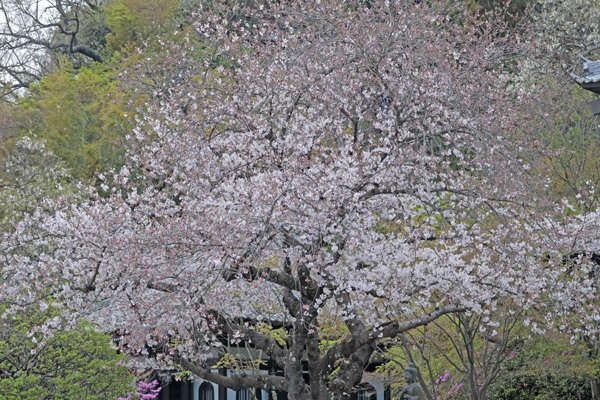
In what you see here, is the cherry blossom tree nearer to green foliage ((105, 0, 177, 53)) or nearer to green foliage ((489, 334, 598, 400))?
green foliage ((489, 334, 598, 400))

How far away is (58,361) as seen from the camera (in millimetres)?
10820

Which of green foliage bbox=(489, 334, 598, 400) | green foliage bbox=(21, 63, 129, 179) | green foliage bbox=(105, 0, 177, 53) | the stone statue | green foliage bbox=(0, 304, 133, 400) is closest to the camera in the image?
the stone statue

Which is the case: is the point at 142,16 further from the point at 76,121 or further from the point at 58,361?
the point at 58,361

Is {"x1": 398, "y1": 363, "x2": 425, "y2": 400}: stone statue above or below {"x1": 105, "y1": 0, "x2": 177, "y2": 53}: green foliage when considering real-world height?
below

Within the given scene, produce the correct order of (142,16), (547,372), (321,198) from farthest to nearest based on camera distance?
(142,16)
(547,372)
(321,198)

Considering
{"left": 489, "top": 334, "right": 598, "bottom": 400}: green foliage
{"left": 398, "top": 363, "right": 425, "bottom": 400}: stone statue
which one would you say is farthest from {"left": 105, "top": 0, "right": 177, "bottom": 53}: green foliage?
{"left": 398, "top": 363, "right": 425, "bottom": 400}: stone statue

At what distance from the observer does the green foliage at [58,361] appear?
415 inches

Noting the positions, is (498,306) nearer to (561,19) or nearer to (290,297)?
(290,297)

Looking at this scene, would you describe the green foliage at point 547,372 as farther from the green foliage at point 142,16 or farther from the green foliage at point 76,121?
the green foliage at point 142,16

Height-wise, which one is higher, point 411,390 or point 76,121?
point 76,121

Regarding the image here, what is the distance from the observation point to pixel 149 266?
8750 mm

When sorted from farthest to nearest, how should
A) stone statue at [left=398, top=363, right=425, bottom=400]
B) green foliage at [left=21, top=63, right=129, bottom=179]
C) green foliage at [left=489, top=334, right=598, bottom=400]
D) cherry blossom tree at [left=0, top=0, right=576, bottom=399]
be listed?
green foliage at [left=21, top=63, right=129, bottom=179]
green foliage at [left=489, top=334, right=598, bottom=400]
stone statue at [left=398, top=363, right=425, bottom=400]
cherry blossom tree at [left=0, top=0, right=576, bottom=399]

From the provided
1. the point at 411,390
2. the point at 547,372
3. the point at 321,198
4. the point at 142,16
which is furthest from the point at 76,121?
the point at 411,390

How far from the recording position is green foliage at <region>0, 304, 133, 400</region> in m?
10.5
